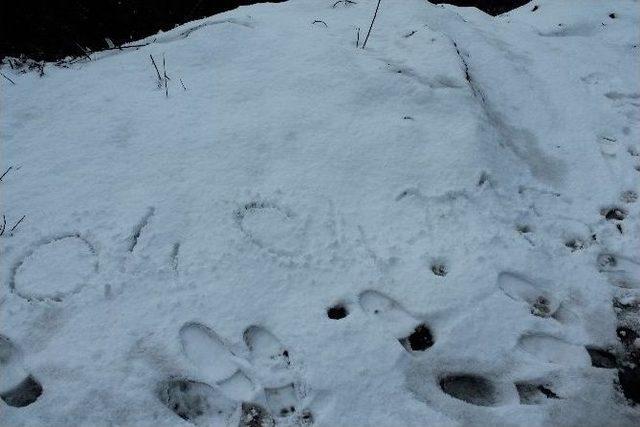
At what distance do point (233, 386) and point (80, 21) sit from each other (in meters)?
3.49

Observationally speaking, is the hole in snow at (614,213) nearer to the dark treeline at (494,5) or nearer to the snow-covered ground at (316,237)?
the snow-covered ground at (316,237)

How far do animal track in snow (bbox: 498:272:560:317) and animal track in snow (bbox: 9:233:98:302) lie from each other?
1.61 meters

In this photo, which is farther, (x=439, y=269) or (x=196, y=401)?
(x=439, y=269)

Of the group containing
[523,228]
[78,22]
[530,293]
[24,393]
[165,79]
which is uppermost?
[78,22]

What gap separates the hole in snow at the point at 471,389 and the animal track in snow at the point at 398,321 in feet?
0.46

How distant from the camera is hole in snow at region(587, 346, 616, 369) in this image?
1.53 metres

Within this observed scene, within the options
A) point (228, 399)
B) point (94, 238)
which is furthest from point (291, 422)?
point (94, 238)

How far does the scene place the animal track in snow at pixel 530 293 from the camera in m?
1.66

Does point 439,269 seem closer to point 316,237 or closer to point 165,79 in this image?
point 316,237

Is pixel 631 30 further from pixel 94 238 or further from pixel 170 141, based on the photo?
pixel 94 238

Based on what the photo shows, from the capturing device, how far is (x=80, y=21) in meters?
3.57

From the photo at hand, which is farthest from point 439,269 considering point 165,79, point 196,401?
point 165,79

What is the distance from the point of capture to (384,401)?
4.62 ft

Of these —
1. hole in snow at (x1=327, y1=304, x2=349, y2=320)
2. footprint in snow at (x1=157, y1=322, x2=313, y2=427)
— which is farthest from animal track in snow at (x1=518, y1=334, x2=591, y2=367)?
footprint in snow at (x1=157, y1=322, x2=313, y2=427)
